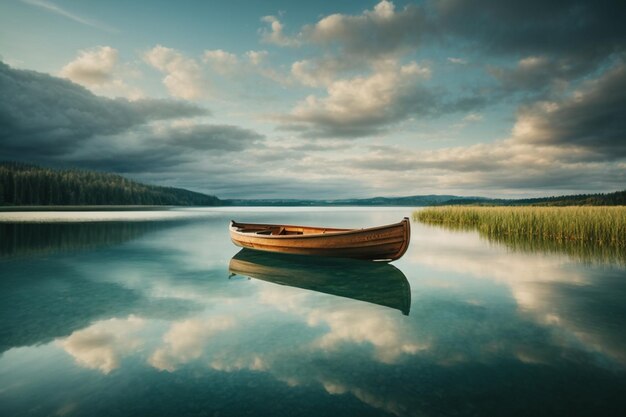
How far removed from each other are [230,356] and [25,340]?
4588 mm

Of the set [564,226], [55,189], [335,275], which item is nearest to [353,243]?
[335,275]

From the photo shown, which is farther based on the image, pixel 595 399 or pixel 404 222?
pixel 404 222

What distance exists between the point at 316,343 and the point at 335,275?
7301 millimetres

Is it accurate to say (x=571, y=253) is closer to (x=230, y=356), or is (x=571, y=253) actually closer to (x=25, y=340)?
(x=230, y=356)

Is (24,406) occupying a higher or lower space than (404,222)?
lower

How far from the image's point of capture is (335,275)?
14.2 metres

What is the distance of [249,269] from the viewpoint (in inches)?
634

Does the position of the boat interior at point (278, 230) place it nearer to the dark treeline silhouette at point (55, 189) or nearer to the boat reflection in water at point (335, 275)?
the boat reflection in water at point (335, 275)

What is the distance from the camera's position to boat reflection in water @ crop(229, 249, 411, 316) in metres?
11.0

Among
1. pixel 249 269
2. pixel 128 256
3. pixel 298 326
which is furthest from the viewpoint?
pixel 128 256

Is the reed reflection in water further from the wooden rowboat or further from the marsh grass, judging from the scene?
the wooden rowboat

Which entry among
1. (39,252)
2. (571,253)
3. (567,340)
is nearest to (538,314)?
(567,340)

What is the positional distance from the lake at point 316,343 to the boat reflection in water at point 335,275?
143 mm

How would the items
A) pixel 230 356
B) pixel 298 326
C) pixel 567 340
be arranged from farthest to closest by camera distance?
1. pixel 298 326
2. pixel 567 340
3. pixel 230 356
